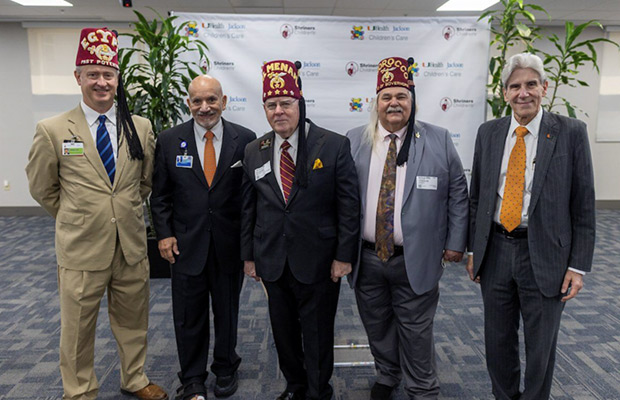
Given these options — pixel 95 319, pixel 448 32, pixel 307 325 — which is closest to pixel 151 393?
pixel 95 319

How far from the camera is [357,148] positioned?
2023mm

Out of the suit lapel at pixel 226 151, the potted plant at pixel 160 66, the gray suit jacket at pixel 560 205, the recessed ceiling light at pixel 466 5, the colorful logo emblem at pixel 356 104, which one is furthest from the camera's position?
the recessed ceiling light at pixel 466 5

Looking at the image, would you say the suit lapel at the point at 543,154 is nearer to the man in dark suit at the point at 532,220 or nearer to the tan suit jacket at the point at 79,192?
the man in dark suit at the point at 532,220

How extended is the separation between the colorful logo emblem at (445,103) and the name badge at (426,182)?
232 centimetres

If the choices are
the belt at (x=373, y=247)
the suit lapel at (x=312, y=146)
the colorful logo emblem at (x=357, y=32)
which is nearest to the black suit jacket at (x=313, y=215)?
the suit lapel at (x=312, y=146)

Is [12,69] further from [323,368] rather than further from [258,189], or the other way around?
[323,368]

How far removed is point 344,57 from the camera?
3.84 m

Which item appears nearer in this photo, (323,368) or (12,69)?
(323,368)

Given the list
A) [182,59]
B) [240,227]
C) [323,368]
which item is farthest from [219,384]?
[182,59]

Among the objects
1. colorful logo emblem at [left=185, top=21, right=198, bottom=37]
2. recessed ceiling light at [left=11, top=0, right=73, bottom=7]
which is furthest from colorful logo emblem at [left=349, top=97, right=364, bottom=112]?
recessed ceiling light at [left=11, top=0, right=73, bottom=7]

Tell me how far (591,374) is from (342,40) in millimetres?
3062

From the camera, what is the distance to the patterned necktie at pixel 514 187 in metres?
1.70

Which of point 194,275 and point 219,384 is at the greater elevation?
point 194,275

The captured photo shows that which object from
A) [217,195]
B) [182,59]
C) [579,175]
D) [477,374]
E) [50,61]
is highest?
[50,61]
